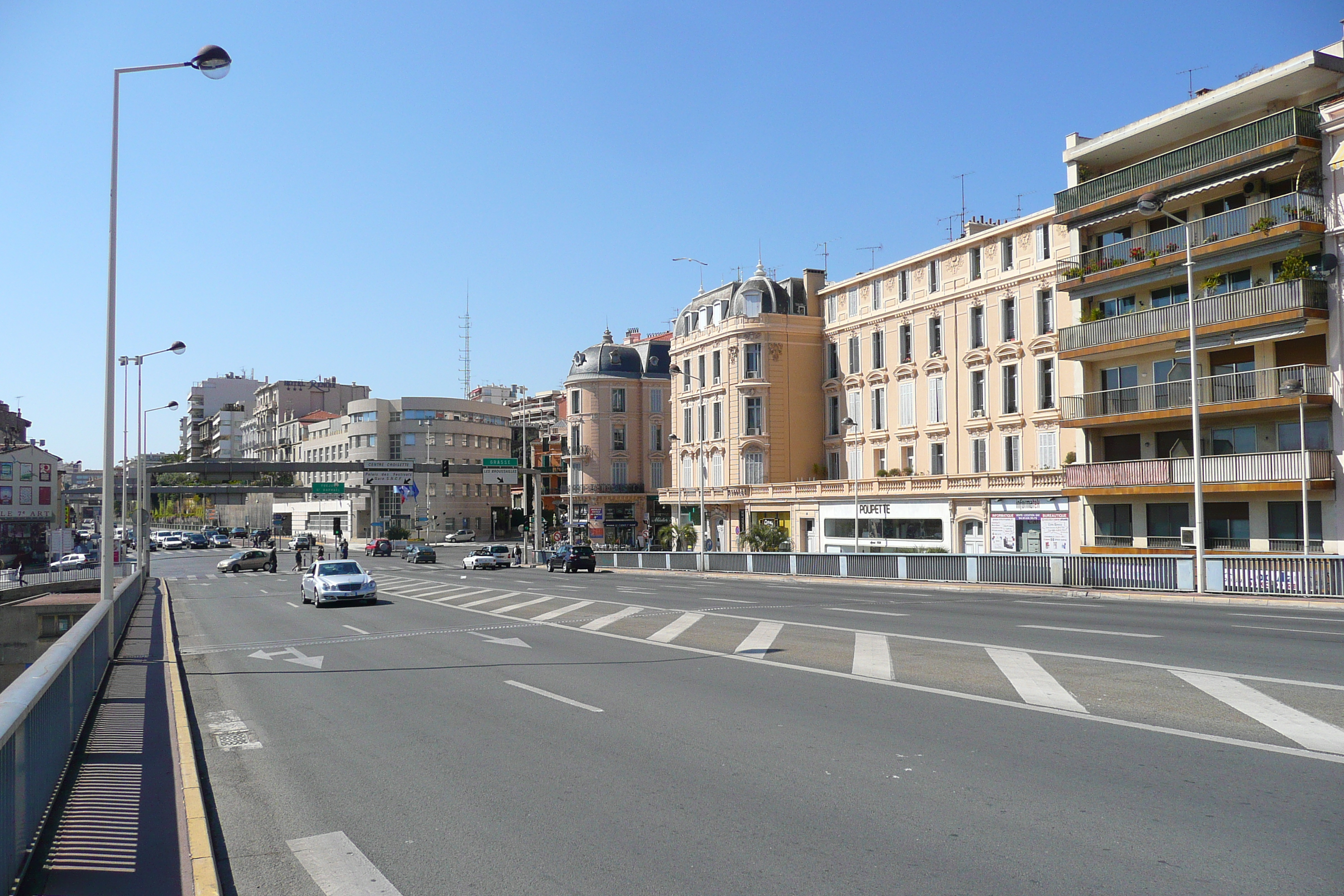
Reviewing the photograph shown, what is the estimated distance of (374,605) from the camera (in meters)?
30.2

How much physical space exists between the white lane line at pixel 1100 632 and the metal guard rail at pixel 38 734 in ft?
48.6

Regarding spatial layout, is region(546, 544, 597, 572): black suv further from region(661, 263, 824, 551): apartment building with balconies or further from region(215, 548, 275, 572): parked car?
region(215, 548, 275, 572): parked car

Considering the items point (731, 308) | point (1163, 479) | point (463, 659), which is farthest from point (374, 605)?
point (731, 308)

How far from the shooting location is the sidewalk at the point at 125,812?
238 inches

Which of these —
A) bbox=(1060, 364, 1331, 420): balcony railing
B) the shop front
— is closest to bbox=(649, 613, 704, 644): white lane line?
bbox=(1060, 364, 1331, 420): balcony railing

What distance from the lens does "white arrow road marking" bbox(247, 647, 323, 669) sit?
1659cm

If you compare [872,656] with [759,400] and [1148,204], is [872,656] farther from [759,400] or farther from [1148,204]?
[759,400]

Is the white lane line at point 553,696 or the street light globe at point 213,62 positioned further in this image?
the street light globe at point 213,62

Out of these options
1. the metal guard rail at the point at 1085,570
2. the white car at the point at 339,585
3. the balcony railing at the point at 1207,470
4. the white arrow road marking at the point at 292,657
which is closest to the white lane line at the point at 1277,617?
the metal guard rail at the point at 1085,570

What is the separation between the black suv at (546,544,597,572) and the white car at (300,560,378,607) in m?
20.4

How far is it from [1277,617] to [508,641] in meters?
15.5

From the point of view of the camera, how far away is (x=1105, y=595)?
27781 mm

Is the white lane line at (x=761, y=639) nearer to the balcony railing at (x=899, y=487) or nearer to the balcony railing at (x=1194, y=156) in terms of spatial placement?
the balcony railing at (x=899, y=487)

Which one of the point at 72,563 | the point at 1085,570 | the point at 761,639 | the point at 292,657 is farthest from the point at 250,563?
the point at 761,639
